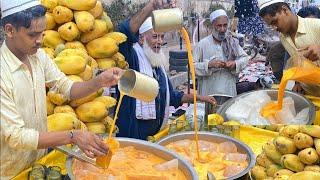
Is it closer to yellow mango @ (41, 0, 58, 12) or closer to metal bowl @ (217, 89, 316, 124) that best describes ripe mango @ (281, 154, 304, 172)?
metal bowl @ (217, 89, 316, 124)

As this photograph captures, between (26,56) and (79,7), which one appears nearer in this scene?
(26,56)

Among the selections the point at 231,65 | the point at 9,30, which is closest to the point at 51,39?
the point at 9,30

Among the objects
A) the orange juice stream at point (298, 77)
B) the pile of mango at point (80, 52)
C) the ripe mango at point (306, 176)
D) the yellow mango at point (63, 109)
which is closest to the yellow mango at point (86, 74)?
the pile of mango at point (80, 52)

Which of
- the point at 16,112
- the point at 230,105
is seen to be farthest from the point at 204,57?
the point at 16,112

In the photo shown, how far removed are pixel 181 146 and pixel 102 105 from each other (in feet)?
2.51

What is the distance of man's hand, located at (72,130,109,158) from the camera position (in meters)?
1.69

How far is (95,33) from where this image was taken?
3012 millimetres

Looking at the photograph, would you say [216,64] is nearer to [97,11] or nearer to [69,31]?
[97,11]

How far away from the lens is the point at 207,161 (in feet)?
6.81

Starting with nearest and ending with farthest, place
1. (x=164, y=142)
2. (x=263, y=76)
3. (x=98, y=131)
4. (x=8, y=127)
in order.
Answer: (x=8, y=127) → (x=164, y=142) → (x=98, y=131) → (x=263, y=76)

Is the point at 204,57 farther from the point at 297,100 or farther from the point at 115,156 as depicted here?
the point at 115,156

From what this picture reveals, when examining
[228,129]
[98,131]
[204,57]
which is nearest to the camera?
[228,129]

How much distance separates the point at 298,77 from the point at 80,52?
4.84ft

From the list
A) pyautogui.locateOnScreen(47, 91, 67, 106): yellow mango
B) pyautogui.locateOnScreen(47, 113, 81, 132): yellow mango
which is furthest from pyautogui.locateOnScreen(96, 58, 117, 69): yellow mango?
pyautogui.locateOnScreen(47, 113, 81, 132): yellow mango
